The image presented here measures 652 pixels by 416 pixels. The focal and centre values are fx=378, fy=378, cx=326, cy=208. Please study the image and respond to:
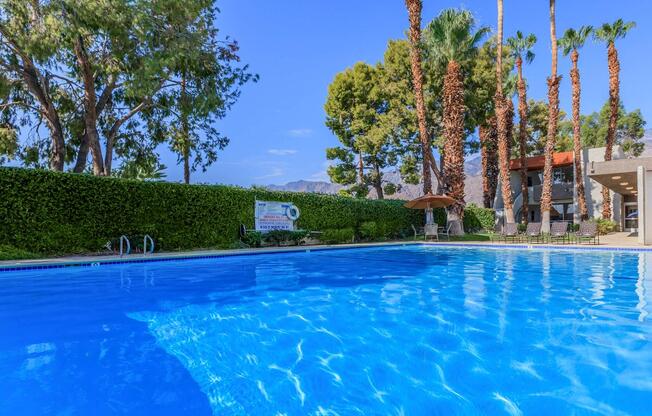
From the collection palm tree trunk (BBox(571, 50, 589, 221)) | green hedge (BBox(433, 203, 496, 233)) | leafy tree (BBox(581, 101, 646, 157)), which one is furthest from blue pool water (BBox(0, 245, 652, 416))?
leafy tree (BBox(581, 101, 646, 157))

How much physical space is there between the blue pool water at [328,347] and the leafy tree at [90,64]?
8.84m

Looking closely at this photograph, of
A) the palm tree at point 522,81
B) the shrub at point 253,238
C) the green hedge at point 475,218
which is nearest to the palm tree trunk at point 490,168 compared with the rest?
the palm tree at point 522,81

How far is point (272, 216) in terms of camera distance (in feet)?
57.9

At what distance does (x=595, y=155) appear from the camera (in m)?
26.8

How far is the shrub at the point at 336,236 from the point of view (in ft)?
63.1

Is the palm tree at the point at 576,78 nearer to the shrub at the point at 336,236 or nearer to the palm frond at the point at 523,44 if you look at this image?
the palm frond at the point at 523,44

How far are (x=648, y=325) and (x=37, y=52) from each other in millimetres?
17250

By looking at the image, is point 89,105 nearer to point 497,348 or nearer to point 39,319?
point 39,319

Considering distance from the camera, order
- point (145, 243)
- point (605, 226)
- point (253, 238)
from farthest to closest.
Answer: point (605, 226)
point (253, 238)
point (145, 243)

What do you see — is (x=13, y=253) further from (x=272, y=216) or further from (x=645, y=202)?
(x=645, y=202)

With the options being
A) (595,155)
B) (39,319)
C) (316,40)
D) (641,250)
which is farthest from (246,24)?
(595,155)

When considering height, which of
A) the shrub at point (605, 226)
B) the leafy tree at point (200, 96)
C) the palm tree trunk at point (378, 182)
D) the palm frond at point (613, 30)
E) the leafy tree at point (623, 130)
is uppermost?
the palm frond at point (613, 30)

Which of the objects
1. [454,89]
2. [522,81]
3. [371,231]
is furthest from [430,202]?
[522,81]

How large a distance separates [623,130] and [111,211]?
169ft
